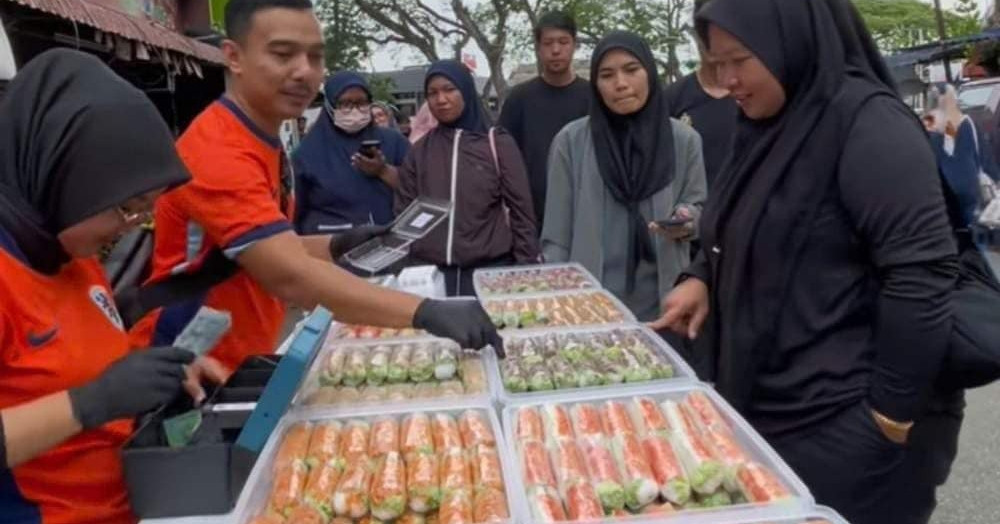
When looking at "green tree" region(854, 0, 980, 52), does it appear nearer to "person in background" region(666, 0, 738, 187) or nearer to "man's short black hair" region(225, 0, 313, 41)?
"person in background" region(666, 0, 738, 187)

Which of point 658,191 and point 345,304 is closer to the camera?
point 345,304

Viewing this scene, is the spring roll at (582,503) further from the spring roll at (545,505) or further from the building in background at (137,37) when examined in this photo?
the building in background at (137,37)

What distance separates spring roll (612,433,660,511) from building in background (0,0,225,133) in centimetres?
296

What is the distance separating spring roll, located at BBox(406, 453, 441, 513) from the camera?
61.1 inches

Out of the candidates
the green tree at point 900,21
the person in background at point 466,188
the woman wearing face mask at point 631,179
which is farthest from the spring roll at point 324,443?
the green tree at point 900,21

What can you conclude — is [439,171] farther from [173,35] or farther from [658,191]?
[173,35]

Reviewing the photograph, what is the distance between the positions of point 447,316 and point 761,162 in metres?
0.75

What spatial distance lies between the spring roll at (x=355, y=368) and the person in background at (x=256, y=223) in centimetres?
20

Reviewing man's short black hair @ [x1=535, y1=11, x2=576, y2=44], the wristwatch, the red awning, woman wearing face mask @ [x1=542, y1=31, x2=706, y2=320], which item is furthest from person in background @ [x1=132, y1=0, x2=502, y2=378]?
man's short black hair @ [x1=535, y1=11, x2=576, y2=44]

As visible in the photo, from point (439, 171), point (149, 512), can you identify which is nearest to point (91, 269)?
point (149, 512)

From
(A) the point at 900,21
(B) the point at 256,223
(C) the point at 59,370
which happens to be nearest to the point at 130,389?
(C) the point at 59,370

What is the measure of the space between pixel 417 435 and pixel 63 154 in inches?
33.4

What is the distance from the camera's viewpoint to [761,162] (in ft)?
6.08

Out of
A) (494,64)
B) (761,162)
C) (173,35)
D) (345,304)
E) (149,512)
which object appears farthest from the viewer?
(494,64)
